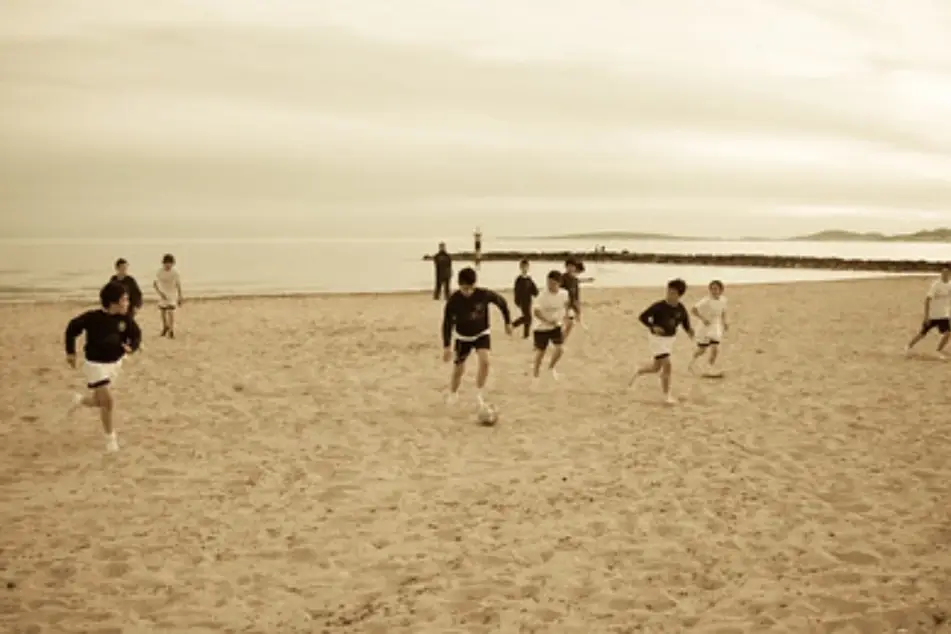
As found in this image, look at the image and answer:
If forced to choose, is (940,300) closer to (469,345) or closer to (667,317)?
(667,317)

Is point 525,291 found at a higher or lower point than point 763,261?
lower

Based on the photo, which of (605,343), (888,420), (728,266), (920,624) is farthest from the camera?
(728,266)

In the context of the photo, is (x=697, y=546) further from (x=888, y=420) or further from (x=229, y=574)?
(x=888, y=420)

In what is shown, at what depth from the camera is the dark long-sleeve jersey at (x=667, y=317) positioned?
1120 cm

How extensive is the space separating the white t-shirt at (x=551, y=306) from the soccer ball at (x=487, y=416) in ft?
8.79

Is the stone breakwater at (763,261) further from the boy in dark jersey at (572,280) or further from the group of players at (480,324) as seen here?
the group of players at (480,324)

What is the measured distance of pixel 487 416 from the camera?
401 inches

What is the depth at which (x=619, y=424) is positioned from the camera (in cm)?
1012

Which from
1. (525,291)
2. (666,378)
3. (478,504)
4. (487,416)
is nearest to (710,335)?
(666,378)

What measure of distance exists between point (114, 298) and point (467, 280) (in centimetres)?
429

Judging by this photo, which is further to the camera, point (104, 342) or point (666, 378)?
point (666, 378)

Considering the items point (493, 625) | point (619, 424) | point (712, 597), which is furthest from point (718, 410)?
point (493, 625)

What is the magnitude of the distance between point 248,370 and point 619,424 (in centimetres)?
754

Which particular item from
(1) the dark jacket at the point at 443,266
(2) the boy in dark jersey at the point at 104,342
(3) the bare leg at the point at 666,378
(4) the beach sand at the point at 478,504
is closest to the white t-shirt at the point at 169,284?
(4) the beach sand at the point at 478,504
